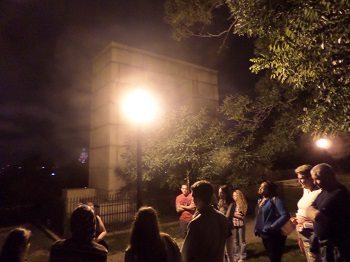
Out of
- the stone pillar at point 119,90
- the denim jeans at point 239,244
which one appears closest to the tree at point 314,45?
the denim jeans at point 239,244

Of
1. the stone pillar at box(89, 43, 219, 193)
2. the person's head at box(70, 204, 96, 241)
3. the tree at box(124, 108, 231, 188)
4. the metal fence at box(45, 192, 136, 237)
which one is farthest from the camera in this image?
the stone pillar at box(89, 43, 219, 193)

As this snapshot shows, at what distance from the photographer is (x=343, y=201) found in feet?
12.4

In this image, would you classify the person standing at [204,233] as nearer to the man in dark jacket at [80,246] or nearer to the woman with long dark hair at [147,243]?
the woman with long dark hair at [147,243]

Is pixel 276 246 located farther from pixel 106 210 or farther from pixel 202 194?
pixel 106 210

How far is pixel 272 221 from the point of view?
5.10 m

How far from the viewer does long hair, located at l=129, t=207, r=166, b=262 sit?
284 centimetres

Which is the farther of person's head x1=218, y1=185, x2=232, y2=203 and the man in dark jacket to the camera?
person's head x1=218, y1=185, x2=232, y2=203

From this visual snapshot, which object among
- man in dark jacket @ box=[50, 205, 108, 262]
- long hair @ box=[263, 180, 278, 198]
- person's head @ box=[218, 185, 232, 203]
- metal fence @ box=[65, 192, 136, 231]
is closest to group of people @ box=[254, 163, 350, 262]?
long hair @ box=[263, 180, 278, 198]

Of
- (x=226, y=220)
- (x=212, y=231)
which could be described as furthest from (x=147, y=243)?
(x=226, y=220)

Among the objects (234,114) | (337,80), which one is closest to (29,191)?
(234,114)

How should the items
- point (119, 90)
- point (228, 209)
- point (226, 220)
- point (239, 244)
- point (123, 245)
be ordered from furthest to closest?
point (119, 90), point (123, 245), point (239, 244), point (228, 209), point (226, 220)

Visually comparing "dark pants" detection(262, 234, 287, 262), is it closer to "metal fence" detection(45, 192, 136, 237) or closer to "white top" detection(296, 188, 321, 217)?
"white top" detection(296, 188, 321, 217)

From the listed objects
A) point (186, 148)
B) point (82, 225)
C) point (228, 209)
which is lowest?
point (228, 209)

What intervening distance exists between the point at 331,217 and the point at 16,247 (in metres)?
3.52
